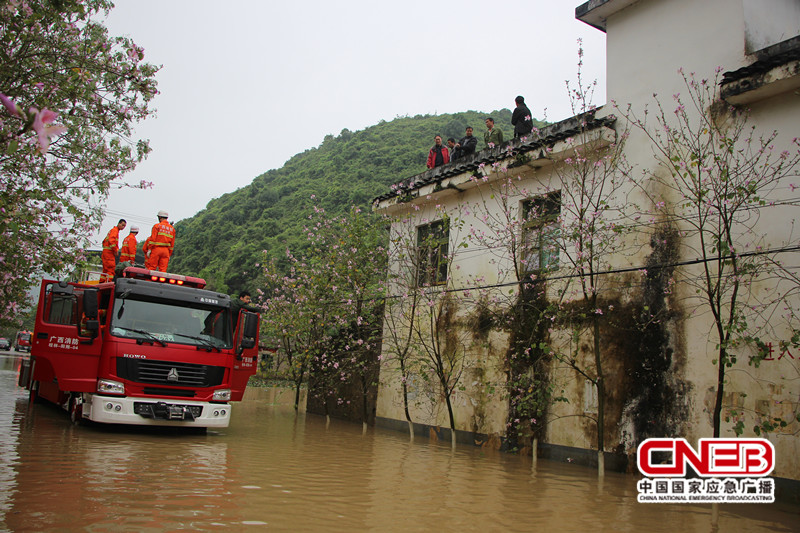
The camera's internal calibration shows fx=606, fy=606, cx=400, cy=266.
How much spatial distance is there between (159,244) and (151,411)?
3419 mm

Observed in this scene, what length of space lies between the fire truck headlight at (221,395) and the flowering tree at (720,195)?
7.95m

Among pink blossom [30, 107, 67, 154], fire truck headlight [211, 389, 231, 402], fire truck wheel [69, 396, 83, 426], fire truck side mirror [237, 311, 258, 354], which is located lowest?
fire truck wheel [69, 396, 83, 426]

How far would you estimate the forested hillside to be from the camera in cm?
3888

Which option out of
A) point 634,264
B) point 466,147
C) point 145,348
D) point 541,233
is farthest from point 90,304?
point 466,147

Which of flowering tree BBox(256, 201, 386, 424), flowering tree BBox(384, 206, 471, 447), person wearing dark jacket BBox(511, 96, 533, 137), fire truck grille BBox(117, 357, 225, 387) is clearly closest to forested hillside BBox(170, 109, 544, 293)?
flowering tree BBox(256, 201, 386, 424)

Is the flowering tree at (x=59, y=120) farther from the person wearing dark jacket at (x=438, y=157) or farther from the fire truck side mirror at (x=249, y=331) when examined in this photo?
the person wearing dark jacket at (x=438, y=157)

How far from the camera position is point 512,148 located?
41.1 feet

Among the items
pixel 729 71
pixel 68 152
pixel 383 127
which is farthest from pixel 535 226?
pixel 383 127

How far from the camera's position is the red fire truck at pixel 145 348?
10.0 meters

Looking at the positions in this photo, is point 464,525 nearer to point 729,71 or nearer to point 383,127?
point 729,71

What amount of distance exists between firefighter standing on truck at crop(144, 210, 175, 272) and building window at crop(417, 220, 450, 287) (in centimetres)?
549

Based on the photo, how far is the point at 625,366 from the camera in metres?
10.3

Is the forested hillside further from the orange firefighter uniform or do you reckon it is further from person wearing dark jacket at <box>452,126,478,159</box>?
the orange firefighter uniform

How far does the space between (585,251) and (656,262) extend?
3.79 ft
